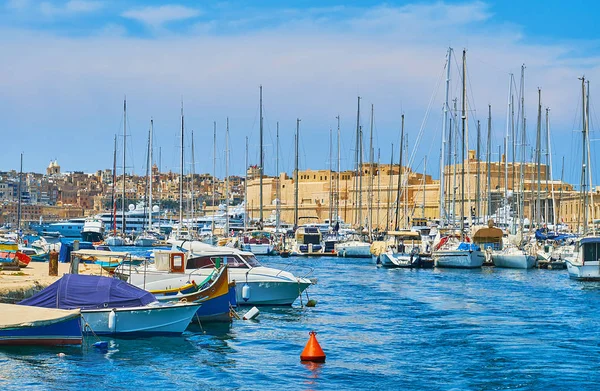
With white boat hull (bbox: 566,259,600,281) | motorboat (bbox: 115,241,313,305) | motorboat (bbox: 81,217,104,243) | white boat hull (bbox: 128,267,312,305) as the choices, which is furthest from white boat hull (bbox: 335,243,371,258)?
white boat hull (bbox: 128,267,312,305)

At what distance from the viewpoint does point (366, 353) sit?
71.9 feet

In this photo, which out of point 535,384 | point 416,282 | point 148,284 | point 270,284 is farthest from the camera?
point 416,282

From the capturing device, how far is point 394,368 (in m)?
20.1

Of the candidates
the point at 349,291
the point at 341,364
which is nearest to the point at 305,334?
the point at 341,364

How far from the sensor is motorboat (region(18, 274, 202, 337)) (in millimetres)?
21281

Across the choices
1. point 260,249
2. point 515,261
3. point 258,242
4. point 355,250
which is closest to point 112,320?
point 515,261

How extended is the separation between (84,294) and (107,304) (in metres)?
0.53

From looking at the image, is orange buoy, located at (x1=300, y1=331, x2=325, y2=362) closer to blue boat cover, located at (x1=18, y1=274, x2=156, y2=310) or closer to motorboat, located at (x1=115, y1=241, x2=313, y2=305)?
blue boat cover, located at (x1=18, y1=274, x2=156, y2=310)

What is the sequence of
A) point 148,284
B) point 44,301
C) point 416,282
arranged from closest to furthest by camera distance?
point 44,301 → point 148,284 → point 416,282

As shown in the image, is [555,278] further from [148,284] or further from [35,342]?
[35,342]

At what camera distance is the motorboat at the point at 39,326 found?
778 inches

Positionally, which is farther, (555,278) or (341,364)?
(555,278)

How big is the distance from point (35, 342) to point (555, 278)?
30.0 metres

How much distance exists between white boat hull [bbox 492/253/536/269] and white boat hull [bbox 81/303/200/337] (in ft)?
105
